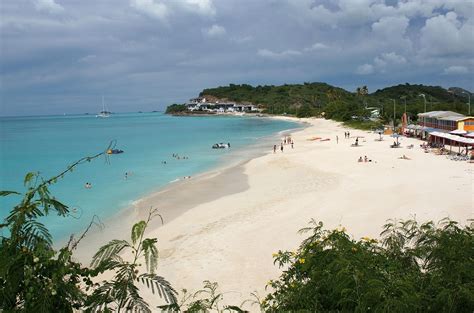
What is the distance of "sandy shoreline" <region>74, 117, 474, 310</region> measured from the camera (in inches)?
528

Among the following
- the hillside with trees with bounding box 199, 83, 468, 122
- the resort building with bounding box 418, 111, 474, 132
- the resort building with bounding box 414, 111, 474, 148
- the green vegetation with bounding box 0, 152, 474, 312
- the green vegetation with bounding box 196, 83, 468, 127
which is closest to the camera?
the green vegetation with bounding box 0, 152, 474, 312

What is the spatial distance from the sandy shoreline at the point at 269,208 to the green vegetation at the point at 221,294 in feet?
19.8

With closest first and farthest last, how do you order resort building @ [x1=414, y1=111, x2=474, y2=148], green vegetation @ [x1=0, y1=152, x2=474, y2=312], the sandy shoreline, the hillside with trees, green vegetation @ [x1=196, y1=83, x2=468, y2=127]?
1. green vegetation @ [x1=0, y1=152, x2=474, y2=312]
2. the sandy shoreline
3. resort building @ [x1=414, y1=111, x2=474, y2=148]
4. green vegetation @ [x1=196, y1=83, x2=468, y2=127]
5. the hillside with trees

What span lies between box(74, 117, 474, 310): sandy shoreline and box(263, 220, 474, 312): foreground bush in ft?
19.0

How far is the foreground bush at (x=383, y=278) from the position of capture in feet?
13.6

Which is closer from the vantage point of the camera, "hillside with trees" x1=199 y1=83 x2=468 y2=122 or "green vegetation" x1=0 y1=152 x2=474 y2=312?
"green vegetation" x1=0 y1=152 x2=474 y2=312

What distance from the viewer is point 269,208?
66.5ft

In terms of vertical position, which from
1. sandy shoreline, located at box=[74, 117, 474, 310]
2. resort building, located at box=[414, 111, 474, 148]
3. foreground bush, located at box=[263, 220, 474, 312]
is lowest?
sandy shoreline, located at box=[74, 117, 474, 310]

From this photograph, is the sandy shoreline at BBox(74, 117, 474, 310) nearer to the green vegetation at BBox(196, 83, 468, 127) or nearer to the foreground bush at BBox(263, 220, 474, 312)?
the foreground bush at BBox(263, 220, 474, 312)

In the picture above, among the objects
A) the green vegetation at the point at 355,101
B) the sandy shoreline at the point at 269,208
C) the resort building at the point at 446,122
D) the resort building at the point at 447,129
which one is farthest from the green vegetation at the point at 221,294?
the green vegetation at the point at 355,101

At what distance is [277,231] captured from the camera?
53.4 feet

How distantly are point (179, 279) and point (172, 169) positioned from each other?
2731 centimetres

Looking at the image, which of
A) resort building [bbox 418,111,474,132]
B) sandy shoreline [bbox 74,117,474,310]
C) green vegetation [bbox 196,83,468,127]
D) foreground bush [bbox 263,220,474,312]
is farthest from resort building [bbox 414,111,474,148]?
foreground bush [bbox 263,220,474,312]

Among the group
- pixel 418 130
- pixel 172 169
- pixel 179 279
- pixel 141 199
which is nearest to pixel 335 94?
pixel 418 130
